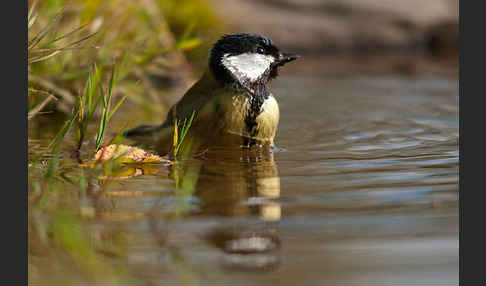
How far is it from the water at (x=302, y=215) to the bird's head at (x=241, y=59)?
1.55 feet

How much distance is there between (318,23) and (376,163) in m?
7.39

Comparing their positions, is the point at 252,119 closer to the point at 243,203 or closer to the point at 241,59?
the point at 241,59

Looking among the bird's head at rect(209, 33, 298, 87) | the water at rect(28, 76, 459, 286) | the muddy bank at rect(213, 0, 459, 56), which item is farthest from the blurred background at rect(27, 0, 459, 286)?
the muddy bank at rect(213, 0, 459, 56)

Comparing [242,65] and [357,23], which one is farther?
[357,23]

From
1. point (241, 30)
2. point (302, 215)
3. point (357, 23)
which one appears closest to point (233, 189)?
point (302, 215)

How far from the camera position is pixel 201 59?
7.01 metres

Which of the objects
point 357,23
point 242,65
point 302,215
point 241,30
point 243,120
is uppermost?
point 357,23

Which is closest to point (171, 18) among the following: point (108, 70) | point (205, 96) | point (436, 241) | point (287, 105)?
point (287, 105)

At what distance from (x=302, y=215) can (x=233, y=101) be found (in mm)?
1568

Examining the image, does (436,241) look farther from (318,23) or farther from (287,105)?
(318,23)

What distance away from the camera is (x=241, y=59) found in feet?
13.7

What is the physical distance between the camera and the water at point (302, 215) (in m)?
2.05

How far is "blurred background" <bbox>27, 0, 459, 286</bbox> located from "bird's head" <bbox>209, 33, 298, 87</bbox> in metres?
0.30

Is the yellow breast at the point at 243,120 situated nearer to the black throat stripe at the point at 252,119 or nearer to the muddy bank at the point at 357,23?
the black throat stripe at the point at 252,119
